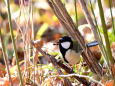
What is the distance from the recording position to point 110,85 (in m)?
1.10

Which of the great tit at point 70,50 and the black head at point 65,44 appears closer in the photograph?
the great tit at point 70,50

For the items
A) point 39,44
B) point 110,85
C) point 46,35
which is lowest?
point 46,35

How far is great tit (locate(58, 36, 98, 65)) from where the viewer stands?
63.8 inches

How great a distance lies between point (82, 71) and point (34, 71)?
0.24 meters

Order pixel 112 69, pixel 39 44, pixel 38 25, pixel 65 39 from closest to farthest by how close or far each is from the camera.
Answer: pixel 112 69, pixel 39 44, pixel 65 39, pixel 38 25

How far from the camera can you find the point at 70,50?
1792 millimetres

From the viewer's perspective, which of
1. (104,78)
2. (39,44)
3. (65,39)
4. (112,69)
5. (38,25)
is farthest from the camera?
(38,25)

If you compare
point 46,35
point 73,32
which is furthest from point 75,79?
point 46,35

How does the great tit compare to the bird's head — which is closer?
the great tit

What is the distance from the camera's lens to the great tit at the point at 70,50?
1621mm

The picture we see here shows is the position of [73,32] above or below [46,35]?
above

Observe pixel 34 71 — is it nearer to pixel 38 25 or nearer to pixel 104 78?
pixel 104 78

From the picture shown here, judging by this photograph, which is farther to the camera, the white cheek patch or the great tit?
the white cheek patch

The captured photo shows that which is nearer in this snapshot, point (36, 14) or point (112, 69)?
point (112, 69)
